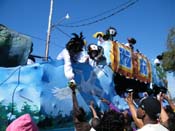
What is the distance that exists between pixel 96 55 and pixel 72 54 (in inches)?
56.9

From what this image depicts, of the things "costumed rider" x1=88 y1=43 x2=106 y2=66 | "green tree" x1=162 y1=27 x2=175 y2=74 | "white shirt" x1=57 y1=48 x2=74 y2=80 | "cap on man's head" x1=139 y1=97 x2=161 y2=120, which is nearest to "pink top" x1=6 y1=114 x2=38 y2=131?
"cap on man's head" x1=139 y1=97 x2=161 y2=120

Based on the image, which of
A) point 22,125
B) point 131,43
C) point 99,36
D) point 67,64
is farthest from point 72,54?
point 22,125

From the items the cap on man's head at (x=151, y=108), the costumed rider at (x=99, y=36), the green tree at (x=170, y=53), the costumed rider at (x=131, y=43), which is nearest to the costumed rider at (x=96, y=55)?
the costumed rider at (x=99, y=36)

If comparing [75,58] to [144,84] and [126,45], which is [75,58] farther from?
[144,84]

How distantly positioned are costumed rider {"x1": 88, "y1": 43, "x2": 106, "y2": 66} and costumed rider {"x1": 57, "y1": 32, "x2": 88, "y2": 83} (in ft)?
2.59

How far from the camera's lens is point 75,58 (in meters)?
8.61

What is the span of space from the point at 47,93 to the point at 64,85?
0.58 metres

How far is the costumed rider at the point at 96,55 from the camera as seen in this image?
966cm

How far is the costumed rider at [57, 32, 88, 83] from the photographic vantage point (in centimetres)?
821

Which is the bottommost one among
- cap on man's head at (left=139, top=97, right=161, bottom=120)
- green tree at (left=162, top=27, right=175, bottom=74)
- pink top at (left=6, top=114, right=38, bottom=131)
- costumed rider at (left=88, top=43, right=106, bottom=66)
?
pink top at (left=6, top=114, right=38, bottom=131)

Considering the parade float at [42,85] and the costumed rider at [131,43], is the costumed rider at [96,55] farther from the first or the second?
the costumed rider at [131,43]

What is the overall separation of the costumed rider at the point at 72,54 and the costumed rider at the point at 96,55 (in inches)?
31.1

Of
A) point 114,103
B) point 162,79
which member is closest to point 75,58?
point 114,103

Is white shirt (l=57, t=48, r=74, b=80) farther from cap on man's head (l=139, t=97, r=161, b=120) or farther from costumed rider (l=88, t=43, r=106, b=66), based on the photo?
cap on man's head (l=139, t=97, r=161, b=120)
